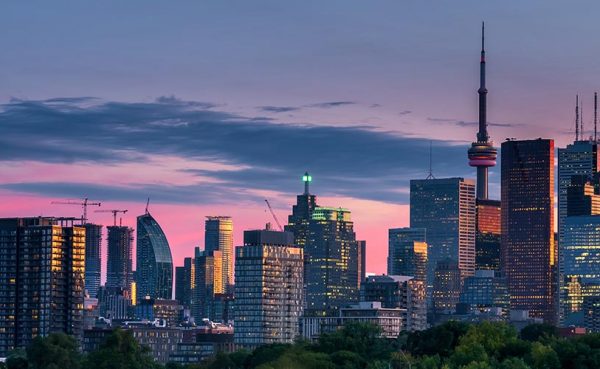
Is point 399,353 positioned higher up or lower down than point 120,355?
higher up

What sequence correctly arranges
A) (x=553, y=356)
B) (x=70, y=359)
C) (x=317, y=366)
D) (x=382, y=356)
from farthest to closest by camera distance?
(x=70, y=359) → (x=382, y=356) → (x=317, y=366) → (x=553, y=356)

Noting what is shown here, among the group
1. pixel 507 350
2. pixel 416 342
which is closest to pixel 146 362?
pixel 416 342

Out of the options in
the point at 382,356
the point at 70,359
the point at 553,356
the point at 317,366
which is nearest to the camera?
the point at 553,356

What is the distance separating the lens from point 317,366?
6393 inches

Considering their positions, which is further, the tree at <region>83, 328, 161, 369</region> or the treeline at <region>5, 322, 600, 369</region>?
the tree at <region>83, 328, 161, 369</region>

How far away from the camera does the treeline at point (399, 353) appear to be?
151 metres

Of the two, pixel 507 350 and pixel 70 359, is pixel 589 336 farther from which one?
pixel 70 359

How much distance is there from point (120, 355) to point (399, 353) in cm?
3248

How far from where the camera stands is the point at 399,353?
570 ft

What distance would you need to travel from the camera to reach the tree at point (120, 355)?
602ft

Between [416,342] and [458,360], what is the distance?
43.7m

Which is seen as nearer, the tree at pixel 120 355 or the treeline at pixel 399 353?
the treeline at pixel 399 353

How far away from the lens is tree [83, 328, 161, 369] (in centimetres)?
18350

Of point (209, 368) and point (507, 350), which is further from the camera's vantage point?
point (209, 368)
